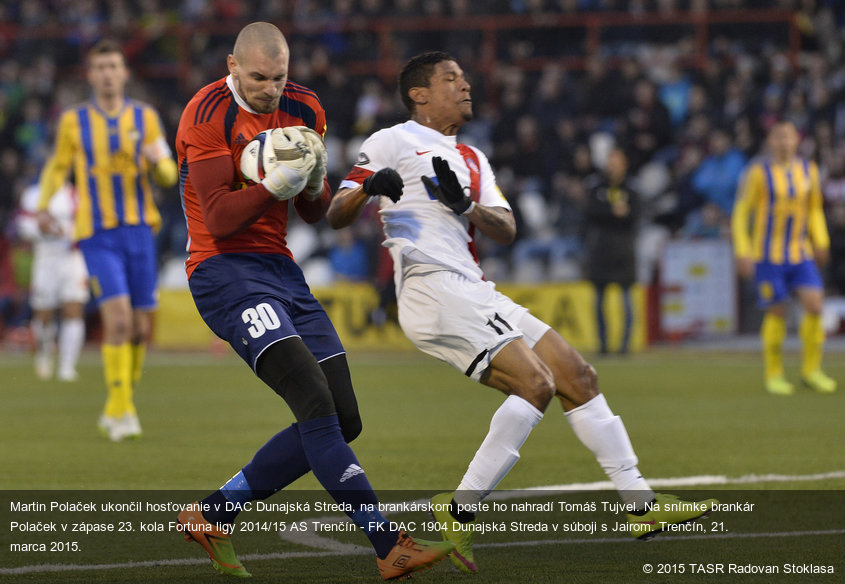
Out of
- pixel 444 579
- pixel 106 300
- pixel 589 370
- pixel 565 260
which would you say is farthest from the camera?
pixel 565 260

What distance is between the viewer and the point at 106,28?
24.2m

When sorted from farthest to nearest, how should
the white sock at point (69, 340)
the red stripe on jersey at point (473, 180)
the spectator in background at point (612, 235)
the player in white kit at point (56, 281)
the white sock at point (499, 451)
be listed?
the spectator in background at point (612, 235) → the player in white kit at point (56, 281) → the white sock at point (69, 340) → the red stripe on jersey at point (473, 180) → the white sock at point (499, 451)

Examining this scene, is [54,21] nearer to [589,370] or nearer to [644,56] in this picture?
[644,56]

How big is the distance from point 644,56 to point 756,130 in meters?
3.04

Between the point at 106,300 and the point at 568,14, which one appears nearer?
the point at 106,300

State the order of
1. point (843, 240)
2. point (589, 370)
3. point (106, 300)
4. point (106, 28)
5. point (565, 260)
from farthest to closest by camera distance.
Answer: point (106, 28), point (565, 260), point (843, 240), point (106, 300), point (589, 370)

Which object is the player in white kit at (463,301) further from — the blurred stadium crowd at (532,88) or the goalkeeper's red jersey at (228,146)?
the blurred stadium crowd at (532,88)

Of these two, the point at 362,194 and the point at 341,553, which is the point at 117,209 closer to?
the point at 362,194

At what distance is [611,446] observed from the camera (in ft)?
16.5

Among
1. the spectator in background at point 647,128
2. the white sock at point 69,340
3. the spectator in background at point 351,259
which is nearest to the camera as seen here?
the white sock at point 69,340

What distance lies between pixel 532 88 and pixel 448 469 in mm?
15168

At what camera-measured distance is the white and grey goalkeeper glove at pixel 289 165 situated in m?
4.42

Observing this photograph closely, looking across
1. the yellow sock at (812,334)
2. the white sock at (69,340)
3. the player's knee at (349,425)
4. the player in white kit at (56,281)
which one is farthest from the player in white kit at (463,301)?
the player in white kit at (56,281)

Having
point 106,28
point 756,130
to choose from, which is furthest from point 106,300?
point 106,28
